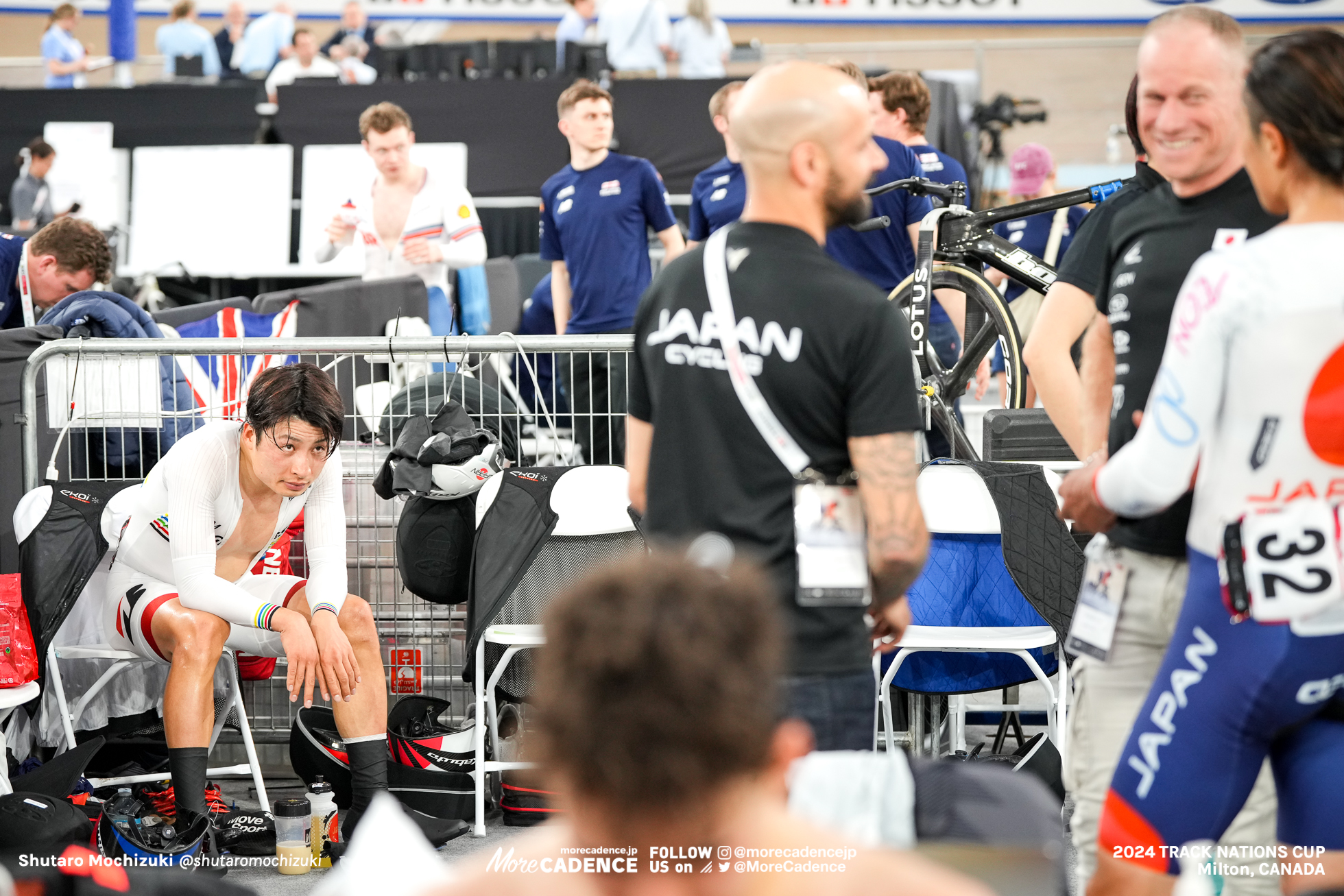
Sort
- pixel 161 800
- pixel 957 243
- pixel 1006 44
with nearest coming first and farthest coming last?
pixel 161 800, pixel 957 243, pixel 1006 44

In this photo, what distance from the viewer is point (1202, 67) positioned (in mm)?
2043

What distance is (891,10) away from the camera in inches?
643

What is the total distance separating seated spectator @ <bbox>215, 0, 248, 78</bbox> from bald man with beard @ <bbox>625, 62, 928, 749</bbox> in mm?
13068

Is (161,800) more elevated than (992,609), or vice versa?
(992,609)

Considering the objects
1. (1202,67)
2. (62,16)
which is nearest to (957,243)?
(1202,67)

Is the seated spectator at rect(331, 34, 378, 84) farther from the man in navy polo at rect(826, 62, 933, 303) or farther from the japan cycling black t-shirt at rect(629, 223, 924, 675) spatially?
the japan cycling black t-shirt at rect(629, 223, 924, 675)

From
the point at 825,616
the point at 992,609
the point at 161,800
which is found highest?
the point at 825,616

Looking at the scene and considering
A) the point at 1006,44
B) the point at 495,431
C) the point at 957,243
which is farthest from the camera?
the point at 1006,44

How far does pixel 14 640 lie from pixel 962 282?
10.8 ft

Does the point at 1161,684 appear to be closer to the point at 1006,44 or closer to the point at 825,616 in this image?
A: the point at 825,616

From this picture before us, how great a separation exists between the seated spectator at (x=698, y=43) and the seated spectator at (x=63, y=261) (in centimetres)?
779

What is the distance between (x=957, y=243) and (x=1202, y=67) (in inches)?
108

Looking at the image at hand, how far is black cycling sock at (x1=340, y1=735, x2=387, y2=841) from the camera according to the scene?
12.2 ft

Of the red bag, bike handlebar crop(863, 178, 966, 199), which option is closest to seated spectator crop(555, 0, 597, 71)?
bike handlebar crop(863, 178, 966, 199)
